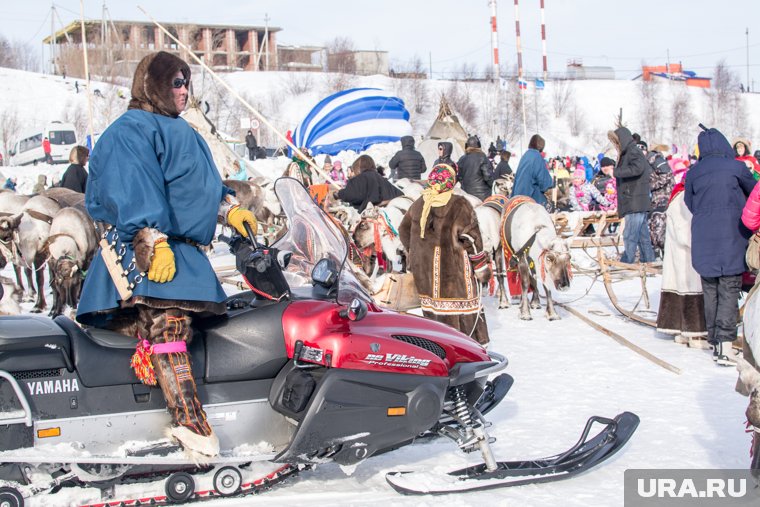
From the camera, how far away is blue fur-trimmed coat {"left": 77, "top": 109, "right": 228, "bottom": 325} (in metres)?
3.50

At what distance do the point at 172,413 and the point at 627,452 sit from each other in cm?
254

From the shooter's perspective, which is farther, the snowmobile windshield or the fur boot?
the snowmobile windshield

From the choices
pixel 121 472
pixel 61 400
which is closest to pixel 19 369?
pixel 61 400

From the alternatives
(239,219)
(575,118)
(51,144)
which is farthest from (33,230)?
(575,118)

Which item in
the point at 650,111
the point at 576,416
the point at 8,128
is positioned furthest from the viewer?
the point at 650,111

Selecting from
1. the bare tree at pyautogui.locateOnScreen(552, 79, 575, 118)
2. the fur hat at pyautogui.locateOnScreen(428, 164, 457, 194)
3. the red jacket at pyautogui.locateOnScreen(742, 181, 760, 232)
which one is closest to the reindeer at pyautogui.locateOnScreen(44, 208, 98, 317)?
the fur hat at pyautogui.locateOnScreen(428, 164, 457, 194)

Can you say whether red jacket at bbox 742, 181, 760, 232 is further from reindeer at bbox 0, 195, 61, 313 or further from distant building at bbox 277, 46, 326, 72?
distant building at bbox 277, 46, 326, 72

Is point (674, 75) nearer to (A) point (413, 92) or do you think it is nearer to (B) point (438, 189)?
(A) point (413, 92)

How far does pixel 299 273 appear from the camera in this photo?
428cm

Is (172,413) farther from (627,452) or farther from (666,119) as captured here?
(666,119)

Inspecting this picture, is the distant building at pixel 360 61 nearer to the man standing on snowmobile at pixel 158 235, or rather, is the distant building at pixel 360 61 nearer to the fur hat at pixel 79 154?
the fur hat at pixel 79 154

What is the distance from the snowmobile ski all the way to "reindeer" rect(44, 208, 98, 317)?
19.3 feet

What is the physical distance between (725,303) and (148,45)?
214 feet

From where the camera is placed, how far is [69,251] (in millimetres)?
9023
